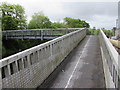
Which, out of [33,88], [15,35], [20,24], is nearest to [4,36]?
[15,35]

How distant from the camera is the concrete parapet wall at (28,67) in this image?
3.29m

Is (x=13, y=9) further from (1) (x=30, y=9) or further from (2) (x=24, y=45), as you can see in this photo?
(1) (x=30, y=9)

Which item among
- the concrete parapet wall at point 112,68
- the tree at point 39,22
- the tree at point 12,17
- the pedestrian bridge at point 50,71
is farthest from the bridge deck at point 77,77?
the tree at point 39,22

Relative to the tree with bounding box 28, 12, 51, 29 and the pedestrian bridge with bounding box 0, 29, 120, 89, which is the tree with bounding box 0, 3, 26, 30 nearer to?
the tree with bounding box 28, 12, 51, 29

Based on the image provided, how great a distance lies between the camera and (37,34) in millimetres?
23984

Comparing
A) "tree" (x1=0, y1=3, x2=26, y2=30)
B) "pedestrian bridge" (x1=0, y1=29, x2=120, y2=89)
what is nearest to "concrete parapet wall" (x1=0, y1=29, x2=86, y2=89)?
"pedestrian bridge" (x1=0, y1=29, x2=120, y2=89)

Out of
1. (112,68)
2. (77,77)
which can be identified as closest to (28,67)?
(77,77)

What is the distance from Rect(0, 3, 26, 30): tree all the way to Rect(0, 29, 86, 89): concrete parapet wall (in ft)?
91.7

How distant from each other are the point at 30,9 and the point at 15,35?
34.8 meters

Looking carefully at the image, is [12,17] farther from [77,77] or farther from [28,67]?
[28,67]

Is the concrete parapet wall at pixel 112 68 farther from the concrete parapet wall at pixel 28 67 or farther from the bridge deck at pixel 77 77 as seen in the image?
the concrete parapet wall at pixel 28 67

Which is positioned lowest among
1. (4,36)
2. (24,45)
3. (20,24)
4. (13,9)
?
(24,45)

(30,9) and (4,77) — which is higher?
(30,9)

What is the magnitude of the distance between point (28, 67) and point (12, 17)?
102 feet
